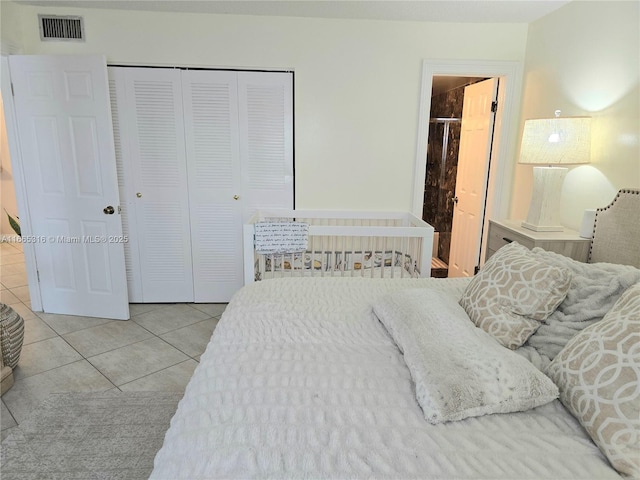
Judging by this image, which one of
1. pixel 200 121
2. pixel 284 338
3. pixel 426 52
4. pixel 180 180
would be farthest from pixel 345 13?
pixel 284 338

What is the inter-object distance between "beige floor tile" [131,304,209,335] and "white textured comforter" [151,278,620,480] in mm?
1832

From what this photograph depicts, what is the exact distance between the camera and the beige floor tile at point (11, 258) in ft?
14.9

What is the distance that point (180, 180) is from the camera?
318 centimetres

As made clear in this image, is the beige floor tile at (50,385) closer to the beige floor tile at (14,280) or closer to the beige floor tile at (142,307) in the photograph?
the beige floor tile at (142,307)

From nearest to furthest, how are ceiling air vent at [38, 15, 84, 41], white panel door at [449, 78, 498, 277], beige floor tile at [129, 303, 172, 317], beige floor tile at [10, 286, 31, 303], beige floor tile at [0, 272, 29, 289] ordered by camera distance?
ceiling air vent at [38, 15, 84, 41] < beige floor tile at [129, 303, 172, 317] < white panel door at [449, 78, 498, 277] < beige floor tile at [10, 286, 31, 303] < beige floor tile at [0, 272, 29, 289]

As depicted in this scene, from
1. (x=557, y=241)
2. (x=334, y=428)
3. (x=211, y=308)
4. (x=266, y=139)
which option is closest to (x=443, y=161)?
(x=266, y=139)

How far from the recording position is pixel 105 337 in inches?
109

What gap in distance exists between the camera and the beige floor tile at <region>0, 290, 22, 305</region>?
338 cm

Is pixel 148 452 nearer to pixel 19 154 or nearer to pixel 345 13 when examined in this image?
pixel 19 154

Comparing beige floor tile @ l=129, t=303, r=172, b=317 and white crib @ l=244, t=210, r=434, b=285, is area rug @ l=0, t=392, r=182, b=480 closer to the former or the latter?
white crib @ l=244, t=210, r=434, b=285

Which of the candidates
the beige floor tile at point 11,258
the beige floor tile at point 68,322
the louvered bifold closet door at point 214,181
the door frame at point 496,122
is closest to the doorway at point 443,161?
the door frame at point 496,122

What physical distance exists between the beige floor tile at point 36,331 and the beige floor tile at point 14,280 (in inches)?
42.9

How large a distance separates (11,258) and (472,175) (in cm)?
533

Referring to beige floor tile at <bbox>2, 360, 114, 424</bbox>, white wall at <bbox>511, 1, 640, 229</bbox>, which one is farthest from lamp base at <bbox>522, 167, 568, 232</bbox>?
beige floor tile at <bbox>2, 360, 114, 424</bbox>
